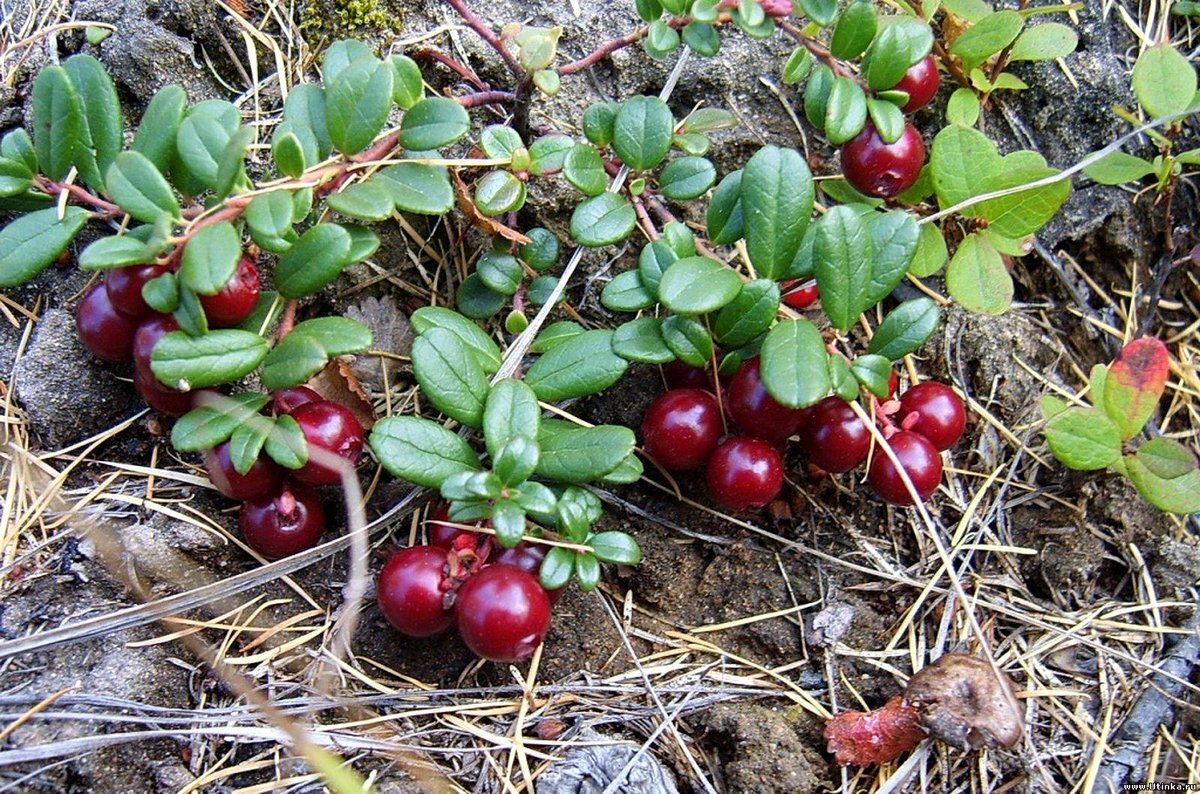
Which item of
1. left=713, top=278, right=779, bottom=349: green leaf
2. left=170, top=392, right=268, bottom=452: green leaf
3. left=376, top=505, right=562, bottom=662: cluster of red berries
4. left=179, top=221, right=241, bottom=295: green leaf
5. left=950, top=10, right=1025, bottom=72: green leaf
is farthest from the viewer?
left=950, top=10, right=1025, bottom=72: green leaf

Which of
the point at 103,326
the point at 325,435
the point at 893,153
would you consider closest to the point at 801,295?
the point at 893,153

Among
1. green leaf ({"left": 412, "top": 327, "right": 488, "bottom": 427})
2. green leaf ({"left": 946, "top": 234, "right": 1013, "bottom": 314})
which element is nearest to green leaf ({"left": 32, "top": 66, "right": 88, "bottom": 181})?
green leaf ({"left": 412, "top": 327, "right": 488, "bottom": 427})

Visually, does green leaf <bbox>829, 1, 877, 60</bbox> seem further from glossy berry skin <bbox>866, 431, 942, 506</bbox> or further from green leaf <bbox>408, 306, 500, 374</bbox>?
green leaf <bbox>408, 306, 500, 374</bbox>

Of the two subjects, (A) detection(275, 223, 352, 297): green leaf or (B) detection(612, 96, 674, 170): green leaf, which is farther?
(B) detection(612, 96, 674, 170): green leaf

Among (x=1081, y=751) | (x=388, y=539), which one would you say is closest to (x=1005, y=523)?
(x=1081, y=751)

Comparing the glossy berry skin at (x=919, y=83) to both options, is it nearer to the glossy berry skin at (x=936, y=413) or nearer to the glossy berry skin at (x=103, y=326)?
the glossy berry skin at (x=936, y=413)

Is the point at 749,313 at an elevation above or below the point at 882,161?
below

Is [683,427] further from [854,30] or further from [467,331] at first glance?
[854,30]
